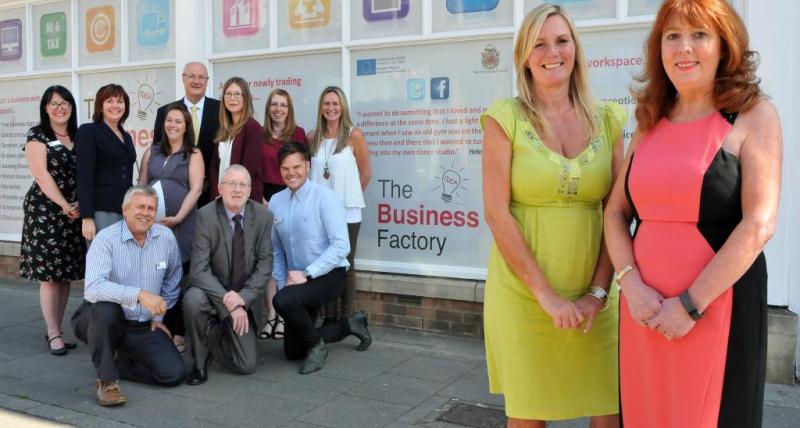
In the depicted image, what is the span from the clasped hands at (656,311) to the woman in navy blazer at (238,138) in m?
3.94

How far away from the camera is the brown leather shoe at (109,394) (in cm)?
456

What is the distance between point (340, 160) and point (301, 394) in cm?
196

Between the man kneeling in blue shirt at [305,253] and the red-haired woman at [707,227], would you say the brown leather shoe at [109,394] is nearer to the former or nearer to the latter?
the man kneeling in blue shirt at [305,253]

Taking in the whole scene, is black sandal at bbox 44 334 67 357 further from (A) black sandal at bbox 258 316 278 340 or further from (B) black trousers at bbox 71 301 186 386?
(A) black sandal at bbox 258 316 278 340

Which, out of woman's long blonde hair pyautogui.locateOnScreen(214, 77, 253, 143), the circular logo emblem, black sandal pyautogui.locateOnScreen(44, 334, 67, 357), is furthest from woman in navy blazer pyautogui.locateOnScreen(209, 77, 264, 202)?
the circular logo emblem

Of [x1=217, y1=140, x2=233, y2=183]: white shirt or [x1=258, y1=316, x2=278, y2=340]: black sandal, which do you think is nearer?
[x1=217, y1=140, x2=233, y2=183]: white shirt

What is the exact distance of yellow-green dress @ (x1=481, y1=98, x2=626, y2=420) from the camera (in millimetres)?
2637

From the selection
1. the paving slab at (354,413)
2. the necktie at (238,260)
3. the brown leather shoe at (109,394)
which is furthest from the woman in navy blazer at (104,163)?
the paving slab at (354,413)

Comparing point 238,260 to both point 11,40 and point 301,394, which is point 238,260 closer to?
point 301,394

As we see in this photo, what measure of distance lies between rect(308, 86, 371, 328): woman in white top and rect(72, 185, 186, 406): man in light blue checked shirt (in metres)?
1.36

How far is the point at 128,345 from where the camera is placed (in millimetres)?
4945

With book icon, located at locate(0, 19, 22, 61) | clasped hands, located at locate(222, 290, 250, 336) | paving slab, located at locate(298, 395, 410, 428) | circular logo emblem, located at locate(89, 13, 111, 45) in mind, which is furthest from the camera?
book icon, located at locate(0, 19, 22, 61)

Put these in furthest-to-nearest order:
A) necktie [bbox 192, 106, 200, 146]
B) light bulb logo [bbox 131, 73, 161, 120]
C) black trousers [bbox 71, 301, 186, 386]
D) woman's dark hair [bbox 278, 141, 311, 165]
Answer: light bulb logo [bbox 131, 73, 161, 120]
necktie [bbox 192, 106, 200, 146]
woman's dark hair [bbox 278, 141, 311, 165]
black trousers [bbox 71, 301, 186, 386]

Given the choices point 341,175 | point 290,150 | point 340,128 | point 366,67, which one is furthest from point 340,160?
point 366,67
